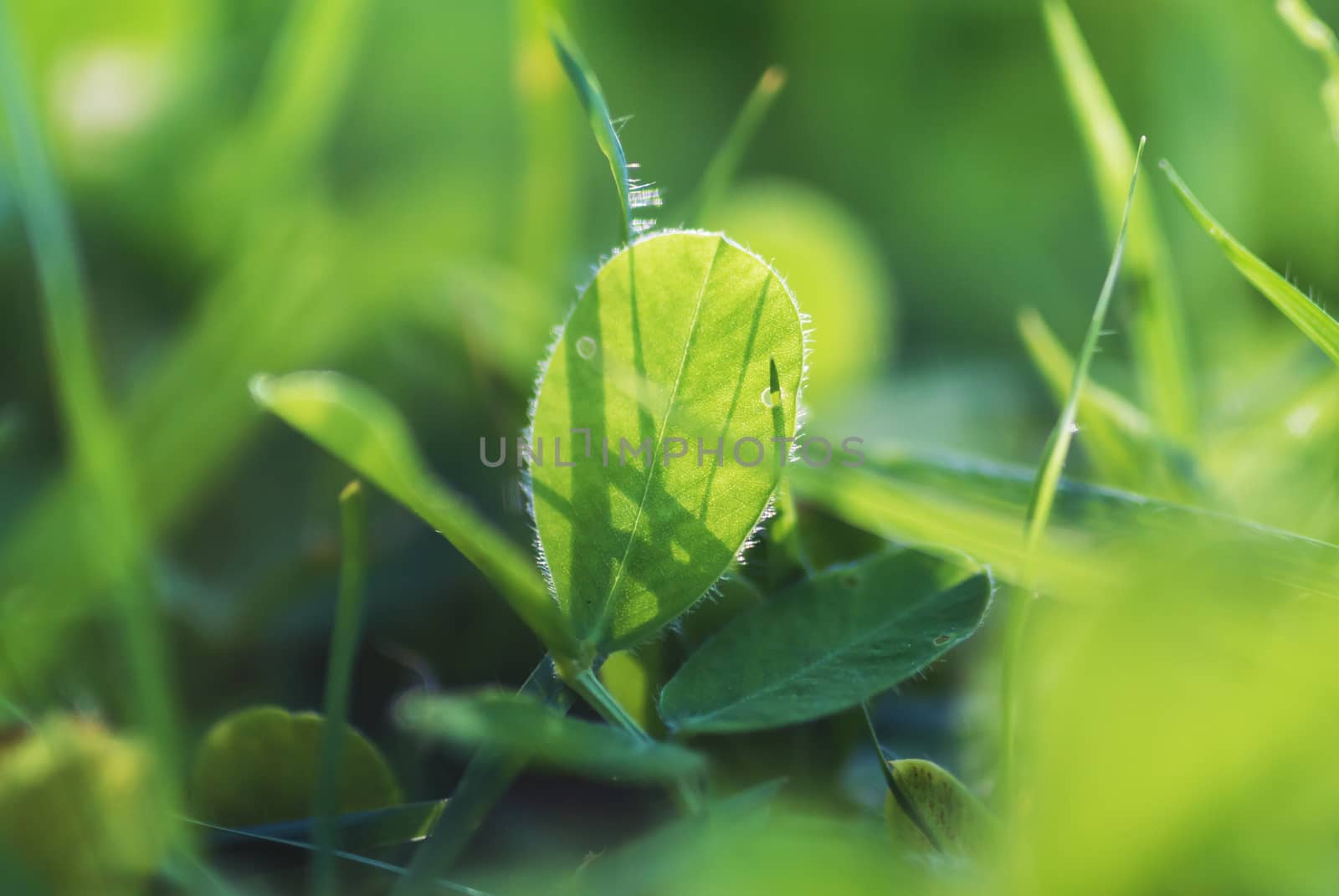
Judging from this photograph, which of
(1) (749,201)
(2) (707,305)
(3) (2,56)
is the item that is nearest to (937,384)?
(1) (749,201)

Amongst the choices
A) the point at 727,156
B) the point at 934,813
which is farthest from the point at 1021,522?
the point at 727,156

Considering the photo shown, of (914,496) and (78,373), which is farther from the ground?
(78,373)

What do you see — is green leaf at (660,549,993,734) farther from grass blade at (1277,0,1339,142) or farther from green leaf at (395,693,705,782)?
grass blade at (1277,0,1339,142)

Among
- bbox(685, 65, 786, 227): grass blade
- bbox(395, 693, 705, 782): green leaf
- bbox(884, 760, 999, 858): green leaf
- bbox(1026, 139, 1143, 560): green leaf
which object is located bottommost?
bbox(884, 760, 999, 858): green leaf

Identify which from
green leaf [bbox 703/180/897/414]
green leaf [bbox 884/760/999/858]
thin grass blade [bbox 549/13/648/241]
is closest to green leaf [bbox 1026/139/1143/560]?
green leaf [bbox 884/760/999/858]

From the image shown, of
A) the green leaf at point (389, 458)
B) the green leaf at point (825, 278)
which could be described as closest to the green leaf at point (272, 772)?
the green leaf at point (389, 458)

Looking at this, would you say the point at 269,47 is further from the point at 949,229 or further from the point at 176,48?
the point at 949,229

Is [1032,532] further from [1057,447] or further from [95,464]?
[95,464]
